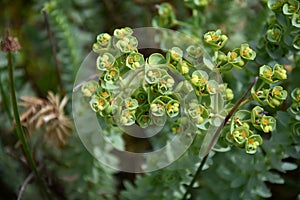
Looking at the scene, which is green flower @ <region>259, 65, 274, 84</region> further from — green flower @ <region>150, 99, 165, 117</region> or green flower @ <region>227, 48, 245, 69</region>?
green flower @ <region>150, 99, 165, 117</region>

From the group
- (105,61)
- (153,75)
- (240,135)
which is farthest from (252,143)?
(105,61)

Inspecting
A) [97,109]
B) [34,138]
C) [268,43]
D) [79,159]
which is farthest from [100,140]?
[268,43]

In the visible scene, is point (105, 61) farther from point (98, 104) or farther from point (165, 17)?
point (165, 17)

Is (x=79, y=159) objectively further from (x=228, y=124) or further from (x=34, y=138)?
(x=228, y=124)

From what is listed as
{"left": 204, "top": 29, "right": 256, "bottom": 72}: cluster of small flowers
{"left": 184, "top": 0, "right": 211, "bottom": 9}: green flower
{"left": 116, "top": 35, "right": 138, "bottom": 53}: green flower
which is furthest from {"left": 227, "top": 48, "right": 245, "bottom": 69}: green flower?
{"left": 184, "top": 0, "right": 211, "bottom": 9}: green flower

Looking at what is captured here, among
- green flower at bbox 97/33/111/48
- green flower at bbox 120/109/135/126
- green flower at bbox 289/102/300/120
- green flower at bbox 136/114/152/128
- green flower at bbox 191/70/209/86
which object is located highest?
green flower at bbox 97/33/111/48

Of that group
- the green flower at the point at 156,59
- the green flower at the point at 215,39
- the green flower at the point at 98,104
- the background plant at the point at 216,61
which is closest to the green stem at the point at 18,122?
the background plant at the point at 216,61

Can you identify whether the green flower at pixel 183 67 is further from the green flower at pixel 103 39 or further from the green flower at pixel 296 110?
the green flower at pixel 296 110
